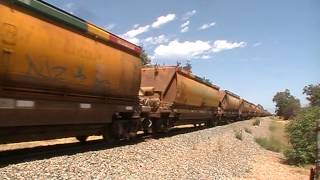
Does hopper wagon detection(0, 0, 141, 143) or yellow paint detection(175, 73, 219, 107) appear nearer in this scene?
hopper wagon detection(0, 0, 141, 143)

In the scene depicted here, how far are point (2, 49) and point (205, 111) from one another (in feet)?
71.9

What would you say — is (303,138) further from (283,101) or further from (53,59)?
(283,101)

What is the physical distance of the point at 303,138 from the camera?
20.3 metres

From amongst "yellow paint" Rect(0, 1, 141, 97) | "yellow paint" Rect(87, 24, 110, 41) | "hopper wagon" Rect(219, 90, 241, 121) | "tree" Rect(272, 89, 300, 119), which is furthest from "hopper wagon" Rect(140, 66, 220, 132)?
"tree" Rect(272, 89, 300, 119)

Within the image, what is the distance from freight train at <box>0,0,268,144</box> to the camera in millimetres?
9586

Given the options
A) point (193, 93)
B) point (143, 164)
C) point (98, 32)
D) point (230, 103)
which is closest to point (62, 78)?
point (98, 32)

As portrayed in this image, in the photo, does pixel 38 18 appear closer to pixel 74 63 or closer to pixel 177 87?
pixel 74 63

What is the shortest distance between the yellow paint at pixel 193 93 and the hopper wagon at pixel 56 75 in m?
7.22

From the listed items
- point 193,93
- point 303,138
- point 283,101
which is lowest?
point 303,138

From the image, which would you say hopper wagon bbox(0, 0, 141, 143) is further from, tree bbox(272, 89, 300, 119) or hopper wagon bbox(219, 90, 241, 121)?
tree bbox(272, 89, 300, 119)

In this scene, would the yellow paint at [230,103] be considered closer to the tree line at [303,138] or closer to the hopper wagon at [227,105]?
the hopper wagon at [227,105]

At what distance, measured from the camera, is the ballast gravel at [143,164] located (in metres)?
8.97

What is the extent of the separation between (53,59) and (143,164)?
12.3 ft

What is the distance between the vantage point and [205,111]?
29.8 meters
